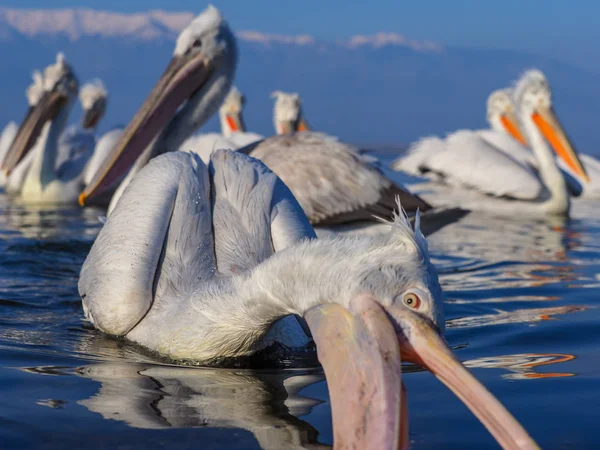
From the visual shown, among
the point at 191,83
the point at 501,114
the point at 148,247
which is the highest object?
the point at 501,114

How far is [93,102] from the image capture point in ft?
52.7

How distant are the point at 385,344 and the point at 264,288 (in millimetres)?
563

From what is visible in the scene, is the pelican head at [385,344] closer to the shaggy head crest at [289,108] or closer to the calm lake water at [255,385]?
the calm lake water at [255,385]

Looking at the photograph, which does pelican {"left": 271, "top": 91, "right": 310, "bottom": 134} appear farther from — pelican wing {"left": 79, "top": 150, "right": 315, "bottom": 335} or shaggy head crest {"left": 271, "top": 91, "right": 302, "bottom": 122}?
pelican wing {"left": 79, "top": 150, "right": 315, "bottom": 335}

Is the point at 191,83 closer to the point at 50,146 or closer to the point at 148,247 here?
the point at 148,247

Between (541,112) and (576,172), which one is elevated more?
(541,112)

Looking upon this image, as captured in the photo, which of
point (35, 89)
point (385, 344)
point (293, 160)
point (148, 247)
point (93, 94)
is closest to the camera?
point (385, 344)

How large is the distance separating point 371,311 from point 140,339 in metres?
1.30

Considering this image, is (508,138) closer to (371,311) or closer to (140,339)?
(140,339)

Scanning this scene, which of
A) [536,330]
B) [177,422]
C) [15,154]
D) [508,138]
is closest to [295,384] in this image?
[177,422]

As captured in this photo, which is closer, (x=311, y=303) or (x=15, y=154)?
(x=311, y=303)

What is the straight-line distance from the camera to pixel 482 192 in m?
9.80

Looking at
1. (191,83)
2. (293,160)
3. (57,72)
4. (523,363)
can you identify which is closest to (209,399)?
(523,363)

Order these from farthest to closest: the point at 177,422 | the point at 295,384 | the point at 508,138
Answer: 1. the point at 508,138
2. the point at 295,384
3. the point at 177,422
